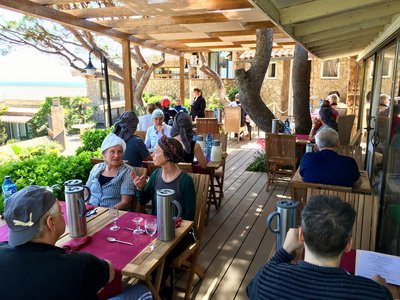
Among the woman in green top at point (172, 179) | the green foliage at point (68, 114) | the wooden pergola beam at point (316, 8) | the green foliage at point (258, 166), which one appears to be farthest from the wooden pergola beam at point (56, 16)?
the green foliage at point (68, 114)

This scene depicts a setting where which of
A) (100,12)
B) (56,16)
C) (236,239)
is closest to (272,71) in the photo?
(100,12)

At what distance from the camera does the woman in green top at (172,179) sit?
2.50 meters

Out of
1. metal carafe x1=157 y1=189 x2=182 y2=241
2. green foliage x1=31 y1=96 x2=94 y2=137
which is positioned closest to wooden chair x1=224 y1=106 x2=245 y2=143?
metal carafe x1=157 y1=189 x2=182 y2=241

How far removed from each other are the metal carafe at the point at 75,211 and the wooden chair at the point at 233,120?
788cm

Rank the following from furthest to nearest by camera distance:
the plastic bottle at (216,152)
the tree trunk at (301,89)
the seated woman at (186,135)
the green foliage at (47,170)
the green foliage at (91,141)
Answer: the tree trunk at (301,89), the green foliage at (91,141), the plastic bottle at (216,152), the seated woman at (186,135), the green foliage at (47,170)

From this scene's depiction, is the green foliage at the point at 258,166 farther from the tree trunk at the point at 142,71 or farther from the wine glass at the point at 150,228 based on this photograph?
the tree trunk at the point at 142,71

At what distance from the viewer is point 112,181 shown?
9.12ft

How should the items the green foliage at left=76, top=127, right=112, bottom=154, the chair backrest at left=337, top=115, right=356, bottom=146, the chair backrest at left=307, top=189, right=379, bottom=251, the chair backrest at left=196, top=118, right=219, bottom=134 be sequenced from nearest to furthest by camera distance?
the chair backrest at left=307, top=189, right=379, bottom=251 < the green foliage at left=76, top=127, right=112, bottom=154 < the chair backrest at left=337, top=115, right=356, bottom=146 < the chair backrest at left=196, top=118, right=219, bottom=134

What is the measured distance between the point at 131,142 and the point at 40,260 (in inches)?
102

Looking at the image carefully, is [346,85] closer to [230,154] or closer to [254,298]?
[230,154]

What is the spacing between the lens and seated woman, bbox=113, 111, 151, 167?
3.80m

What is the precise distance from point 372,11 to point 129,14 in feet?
9.80

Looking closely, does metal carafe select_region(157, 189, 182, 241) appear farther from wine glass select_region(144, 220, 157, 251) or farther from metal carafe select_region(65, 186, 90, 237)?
metal carafe select_region(65, 186, 90, 237)

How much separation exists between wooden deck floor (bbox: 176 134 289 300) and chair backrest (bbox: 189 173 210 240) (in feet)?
1.52
